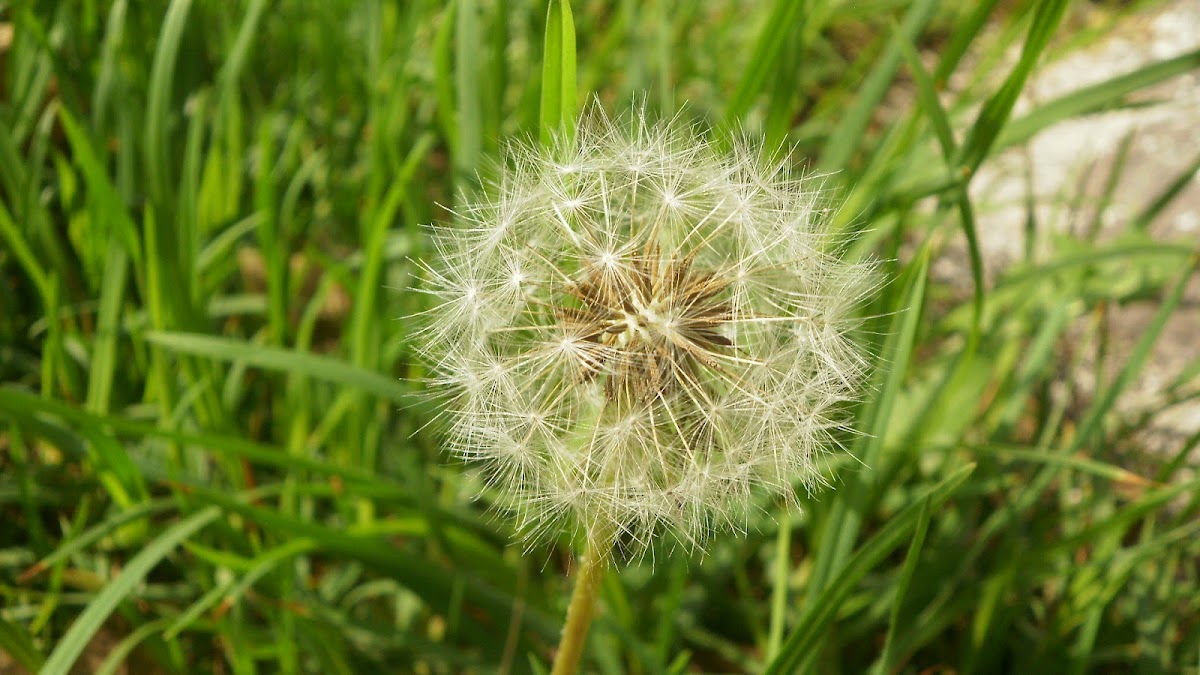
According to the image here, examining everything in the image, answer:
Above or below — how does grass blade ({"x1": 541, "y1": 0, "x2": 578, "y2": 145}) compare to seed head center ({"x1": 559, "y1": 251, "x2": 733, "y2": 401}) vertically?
above

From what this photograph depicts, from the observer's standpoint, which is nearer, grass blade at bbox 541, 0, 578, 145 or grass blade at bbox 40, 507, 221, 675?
grass blade at bbox 541, 0, 578, 145

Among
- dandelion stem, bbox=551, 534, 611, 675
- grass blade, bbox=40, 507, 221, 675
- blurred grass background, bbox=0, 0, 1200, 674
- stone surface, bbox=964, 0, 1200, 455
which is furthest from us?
stone surface, bbox=964, 0, 1200, 455

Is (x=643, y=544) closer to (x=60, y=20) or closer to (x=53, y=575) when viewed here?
(x=53, y=575)

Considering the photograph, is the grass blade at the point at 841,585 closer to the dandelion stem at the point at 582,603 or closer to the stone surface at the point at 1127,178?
the dandelion stem at the point at 582,603

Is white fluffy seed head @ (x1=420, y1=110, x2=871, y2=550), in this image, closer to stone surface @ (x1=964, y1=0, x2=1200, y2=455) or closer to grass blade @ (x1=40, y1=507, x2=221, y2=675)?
grass blade @ (x1=40, y1=507, x2=221, y2=675)

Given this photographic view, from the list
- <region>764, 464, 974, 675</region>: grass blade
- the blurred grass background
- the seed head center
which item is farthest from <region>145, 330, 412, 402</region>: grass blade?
<region>764, 464, 974, 675</region>: grass blade

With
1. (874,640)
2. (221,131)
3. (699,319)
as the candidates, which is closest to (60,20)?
(221,131)

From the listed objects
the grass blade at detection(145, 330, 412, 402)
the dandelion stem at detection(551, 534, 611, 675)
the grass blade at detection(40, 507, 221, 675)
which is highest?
the grass blade at detection(145, 330, 412, 402)

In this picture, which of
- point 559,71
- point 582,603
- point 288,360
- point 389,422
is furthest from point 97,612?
point 559,71

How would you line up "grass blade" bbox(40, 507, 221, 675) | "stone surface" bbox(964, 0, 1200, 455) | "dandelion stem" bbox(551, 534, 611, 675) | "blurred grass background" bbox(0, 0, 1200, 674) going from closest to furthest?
"dandelion stem" bbox(551, 534, 611, 675) < "grass blade" bbox(40, 507, 221, 675) < "blurred grass background" bbox(0, 0, 1200, 674) < "stone surface" bbox(964, 0, 1200, 455)
